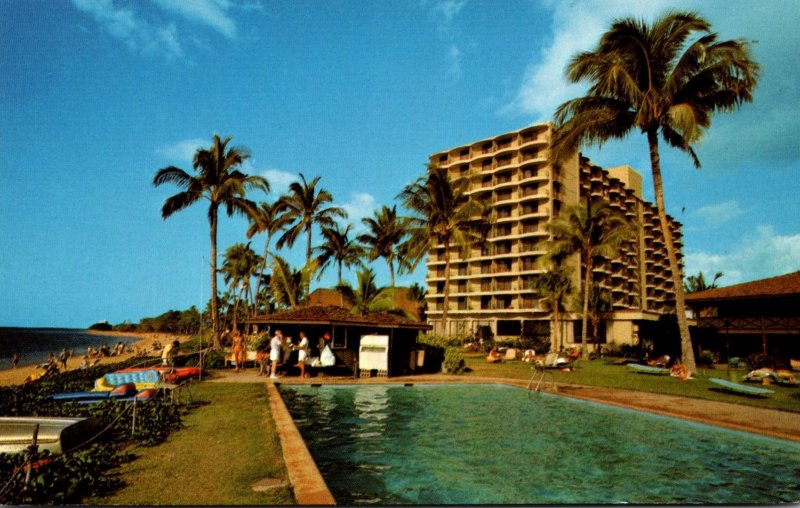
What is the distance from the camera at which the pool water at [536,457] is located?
7.10m

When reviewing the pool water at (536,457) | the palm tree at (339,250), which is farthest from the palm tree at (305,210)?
the pool water at (536,457)

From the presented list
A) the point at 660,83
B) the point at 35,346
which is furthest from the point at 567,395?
the point at 35,346

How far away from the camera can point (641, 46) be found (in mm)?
18797

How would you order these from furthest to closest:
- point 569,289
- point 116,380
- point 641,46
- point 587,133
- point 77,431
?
point 569,289 < point 587,133 < point 641,46 < point 116,380 < point 77,431

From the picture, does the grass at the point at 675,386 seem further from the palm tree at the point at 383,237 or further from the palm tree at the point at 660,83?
the palm tree at the point at 383,237

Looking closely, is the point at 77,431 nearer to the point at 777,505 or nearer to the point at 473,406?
the point at 473,406

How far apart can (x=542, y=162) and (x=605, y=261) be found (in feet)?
49.3

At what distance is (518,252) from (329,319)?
146 ft

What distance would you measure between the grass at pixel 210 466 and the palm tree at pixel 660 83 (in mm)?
16469

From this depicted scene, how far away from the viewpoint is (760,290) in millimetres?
26625

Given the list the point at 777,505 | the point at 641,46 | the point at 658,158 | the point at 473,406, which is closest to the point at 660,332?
the point at 658,158

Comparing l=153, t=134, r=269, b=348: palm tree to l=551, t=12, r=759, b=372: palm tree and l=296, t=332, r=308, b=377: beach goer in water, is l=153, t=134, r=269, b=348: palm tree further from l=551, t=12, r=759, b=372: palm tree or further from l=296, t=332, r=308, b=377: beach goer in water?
l=551, t=12, r=759, b=372: palm tree

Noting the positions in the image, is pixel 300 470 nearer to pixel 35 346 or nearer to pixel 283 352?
pixel 283 352

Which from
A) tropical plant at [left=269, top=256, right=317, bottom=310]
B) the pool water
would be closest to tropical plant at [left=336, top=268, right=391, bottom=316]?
tropical plant at [left=269, top=256, right=317, bottom=310]
